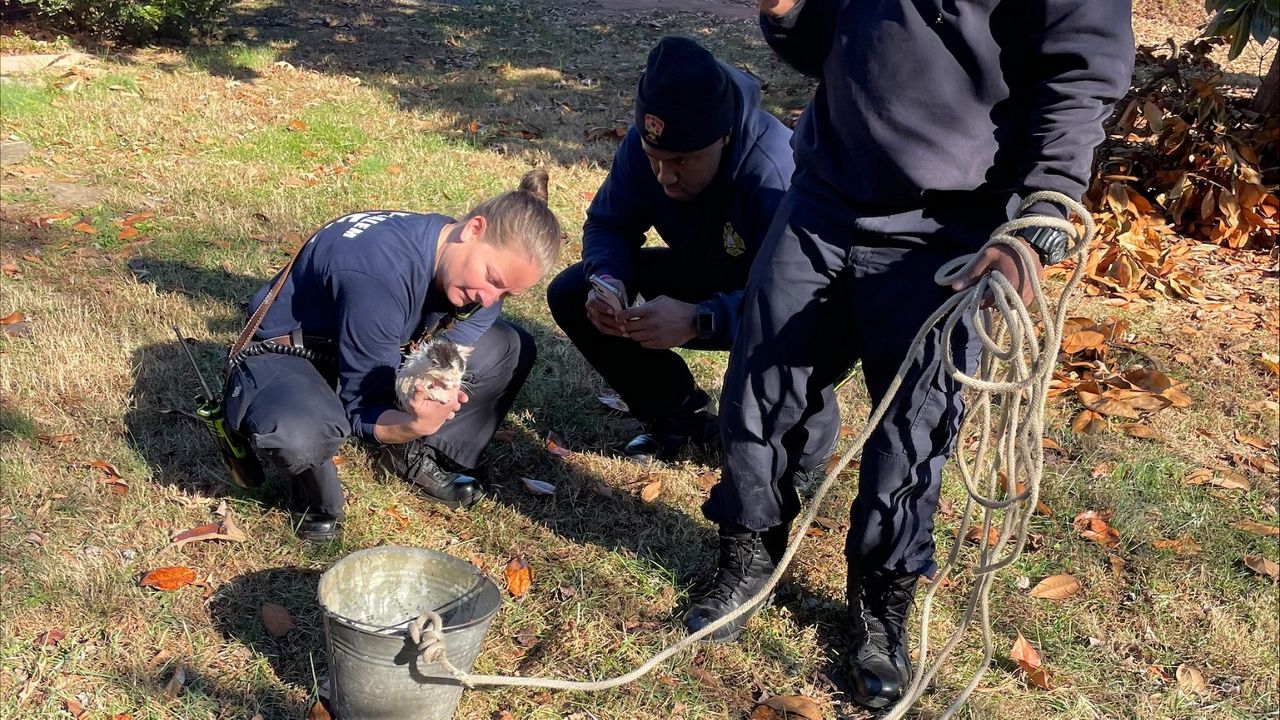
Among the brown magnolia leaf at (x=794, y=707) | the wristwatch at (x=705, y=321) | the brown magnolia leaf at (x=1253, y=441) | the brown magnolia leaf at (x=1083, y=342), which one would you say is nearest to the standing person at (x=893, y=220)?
the brown magnolia leaf at (x=794, y=707)

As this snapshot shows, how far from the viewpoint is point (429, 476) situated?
3.64 m

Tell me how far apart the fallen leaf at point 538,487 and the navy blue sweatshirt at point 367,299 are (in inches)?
23.6

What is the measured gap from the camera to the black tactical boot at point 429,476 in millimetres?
3635

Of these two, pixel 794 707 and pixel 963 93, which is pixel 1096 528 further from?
pixel 963 93

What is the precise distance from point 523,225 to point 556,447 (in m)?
1.18

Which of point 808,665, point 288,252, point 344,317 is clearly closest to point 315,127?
point 288,252

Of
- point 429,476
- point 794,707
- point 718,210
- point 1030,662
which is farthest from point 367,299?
point 1030,662

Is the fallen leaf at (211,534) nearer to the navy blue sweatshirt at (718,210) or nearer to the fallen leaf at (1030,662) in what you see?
the navy blue sweatshirt at (718,210)

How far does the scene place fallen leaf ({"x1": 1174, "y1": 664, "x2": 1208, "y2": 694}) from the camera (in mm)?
3051

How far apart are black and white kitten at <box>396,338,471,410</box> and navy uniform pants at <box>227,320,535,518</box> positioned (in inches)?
10.9

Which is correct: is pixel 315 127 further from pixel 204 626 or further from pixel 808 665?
pixel 808 665

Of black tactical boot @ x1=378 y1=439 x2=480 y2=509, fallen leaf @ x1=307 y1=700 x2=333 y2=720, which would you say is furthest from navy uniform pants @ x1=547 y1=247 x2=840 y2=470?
fallen leaf @ x1=307 y1=700 x2=333 y2=720

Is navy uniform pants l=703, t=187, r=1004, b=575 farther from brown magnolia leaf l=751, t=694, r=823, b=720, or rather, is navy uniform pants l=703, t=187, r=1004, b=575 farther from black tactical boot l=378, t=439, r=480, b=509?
black tactical boot l=378, t=439, r=480, b=509

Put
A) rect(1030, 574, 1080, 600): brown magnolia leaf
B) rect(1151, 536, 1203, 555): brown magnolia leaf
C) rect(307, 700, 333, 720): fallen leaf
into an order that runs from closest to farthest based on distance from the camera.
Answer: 1. rect(307, 700, 333, 720): fallen leaf
2. rect(1030, 574, 1080, 600): brown magnolia leaf
3. rect(1151, 536, 1203, 555): brown magnolia leaf
